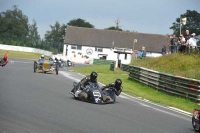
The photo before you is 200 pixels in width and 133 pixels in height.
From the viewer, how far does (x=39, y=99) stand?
14.9 metres

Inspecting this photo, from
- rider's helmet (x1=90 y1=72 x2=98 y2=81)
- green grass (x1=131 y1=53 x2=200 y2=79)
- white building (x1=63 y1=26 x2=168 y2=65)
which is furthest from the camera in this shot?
white building (x1=63 y1=26 x2=168 y2=65)

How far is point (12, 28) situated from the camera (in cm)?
8050

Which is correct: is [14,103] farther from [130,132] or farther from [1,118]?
[130,132]

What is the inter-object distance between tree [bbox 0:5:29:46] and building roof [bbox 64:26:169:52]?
9832 millimetres

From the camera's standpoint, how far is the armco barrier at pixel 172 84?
20.3 meters

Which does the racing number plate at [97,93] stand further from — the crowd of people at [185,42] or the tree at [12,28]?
the tree at [12,28]

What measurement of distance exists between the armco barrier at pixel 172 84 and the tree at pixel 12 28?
45186 mm

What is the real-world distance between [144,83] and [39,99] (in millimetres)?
13394

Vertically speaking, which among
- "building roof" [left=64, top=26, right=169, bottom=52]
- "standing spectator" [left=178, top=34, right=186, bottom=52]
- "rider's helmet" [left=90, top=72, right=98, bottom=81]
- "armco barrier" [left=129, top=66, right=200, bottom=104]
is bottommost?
"armco barrier" [left=129, top=66, right=200, bottom=104]

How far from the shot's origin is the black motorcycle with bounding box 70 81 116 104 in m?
15.5

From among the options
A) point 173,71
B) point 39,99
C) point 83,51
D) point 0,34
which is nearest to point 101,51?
point 83,51

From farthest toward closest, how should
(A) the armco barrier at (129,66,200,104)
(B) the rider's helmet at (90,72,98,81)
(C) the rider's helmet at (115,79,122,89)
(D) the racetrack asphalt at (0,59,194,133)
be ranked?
(A) the armco barrier at (129,66,200,104) < (C) the rider's helmet at (115,79,122,89) < (B) the rider's helmet at (90,72,98,81) < (D) the racetrack asphalt at (0,59,194,133)

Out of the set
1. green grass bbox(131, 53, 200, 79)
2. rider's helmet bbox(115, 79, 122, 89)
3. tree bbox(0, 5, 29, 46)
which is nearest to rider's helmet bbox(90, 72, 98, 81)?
rider's helmet bbox(115, 79, 122, 89)

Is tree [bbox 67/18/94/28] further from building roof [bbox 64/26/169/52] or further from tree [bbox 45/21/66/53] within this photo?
building roof [bbox 64/26/169/52]
